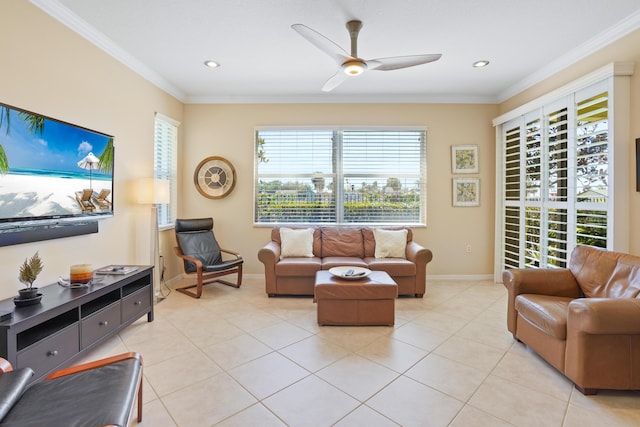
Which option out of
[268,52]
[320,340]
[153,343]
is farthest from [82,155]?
[320,340]

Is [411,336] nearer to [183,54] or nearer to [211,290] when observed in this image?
[211,290]

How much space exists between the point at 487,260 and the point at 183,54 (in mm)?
5090

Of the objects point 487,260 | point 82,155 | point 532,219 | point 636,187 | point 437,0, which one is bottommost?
point 487,260

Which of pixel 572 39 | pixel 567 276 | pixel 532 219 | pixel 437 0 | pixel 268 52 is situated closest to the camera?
pixel 437 0

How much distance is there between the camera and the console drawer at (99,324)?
227 cm

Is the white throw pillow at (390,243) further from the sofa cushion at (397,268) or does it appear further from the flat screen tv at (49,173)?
the flat screen tv at (49,173)

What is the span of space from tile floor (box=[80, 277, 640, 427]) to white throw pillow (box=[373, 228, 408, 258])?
0.99m

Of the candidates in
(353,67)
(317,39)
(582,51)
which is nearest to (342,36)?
(353,67)

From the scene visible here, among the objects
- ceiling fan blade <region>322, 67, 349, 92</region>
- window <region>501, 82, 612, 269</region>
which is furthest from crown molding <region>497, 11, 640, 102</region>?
ceiling fan blade <region>322, 67, 349, 92</region>

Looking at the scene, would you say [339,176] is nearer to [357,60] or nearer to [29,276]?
[357,60]

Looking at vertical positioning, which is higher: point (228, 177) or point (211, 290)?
point (228, 177)

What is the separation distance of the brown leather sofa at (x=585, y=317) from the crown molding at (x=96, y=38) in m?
4.42

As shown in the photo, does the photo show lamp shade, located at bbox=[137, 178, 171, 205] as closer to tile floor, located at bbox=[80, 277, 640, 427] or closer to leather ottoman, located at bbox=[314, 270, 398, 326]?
tile floor, located at bbox=[80, 277, 640, 427]

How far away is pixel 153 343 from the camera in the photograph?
8.73ft
